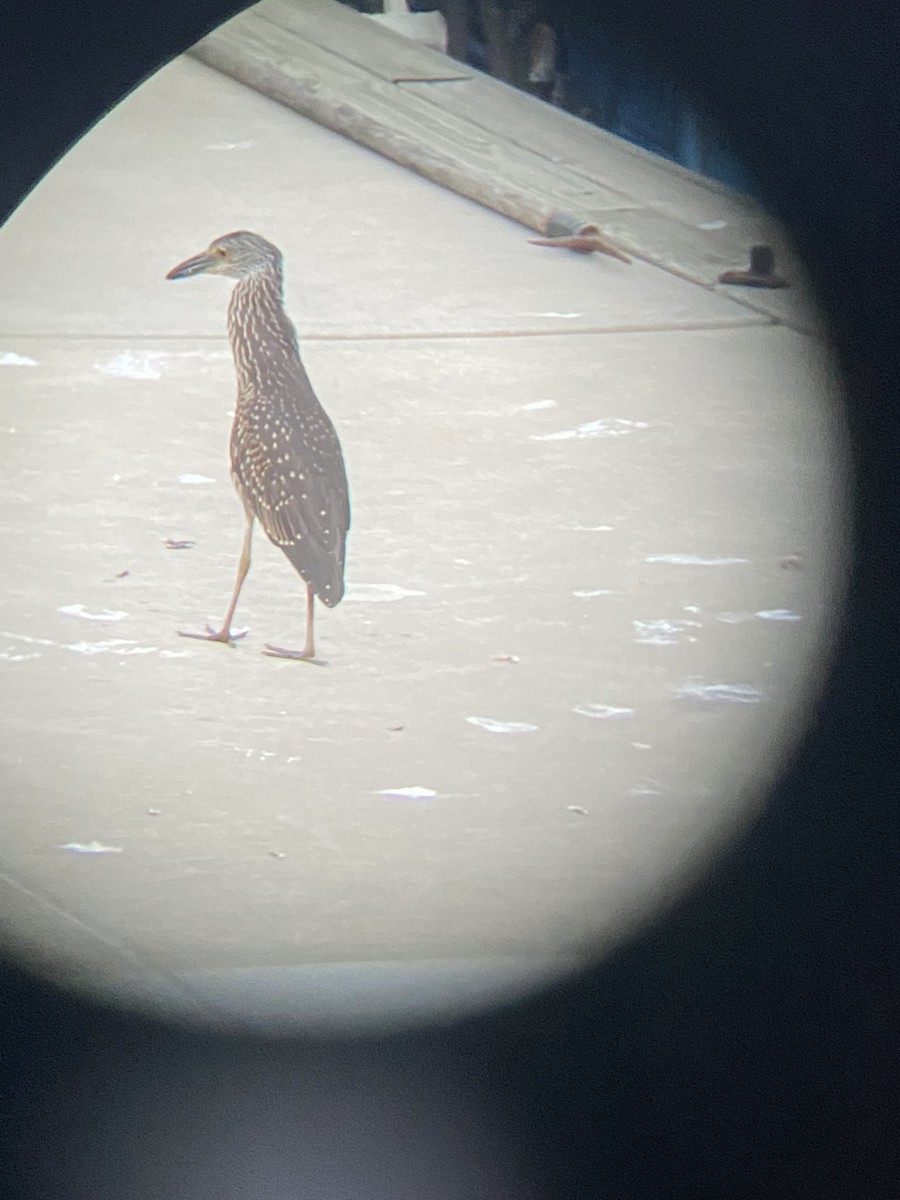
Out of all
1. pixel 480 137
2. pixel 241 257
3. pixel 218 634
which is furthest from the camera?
pixel 480 137

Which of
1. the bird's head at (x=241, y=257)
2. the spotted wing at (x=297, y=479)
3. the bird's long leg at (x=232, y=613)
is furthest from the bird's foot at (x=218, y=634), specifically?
the bird's head at (x=241, y=257)

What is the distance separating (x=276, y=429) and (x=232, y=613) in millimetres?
237

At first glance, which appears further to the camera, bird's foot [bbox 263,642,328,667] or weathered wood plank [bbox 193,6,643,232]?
weathered wood plank [bbox 193,6,643,232]

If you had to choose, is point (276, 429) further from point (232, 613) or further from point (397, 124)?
point (397, 124)

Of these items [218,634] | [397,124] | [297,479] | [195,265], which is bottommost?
[218,634]

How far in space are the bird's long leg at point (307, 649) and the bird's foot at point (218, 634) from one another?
0.04m

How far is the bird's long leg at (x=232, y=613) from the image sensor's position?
1566mm

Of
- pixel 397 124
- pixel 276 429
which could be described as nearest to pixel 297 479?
pixel 276 429

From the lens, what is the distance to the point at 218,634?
1.58 meters

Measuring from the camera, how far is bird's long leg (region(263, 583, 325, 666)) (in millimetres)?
1556

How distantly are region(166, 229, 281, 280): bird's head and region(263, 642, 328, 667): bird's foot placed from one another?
0.44 metres

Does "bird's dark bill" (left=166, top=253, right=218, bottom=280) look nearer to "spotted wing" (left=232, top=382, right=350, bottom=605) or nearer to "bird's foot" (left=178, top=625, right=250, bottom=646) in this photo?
"spotted wing" (left=232, top=382, right=350, bottom=605)

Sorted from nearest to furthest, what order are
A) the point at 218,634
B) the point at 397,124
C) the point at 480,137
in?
the point at 218,634
the point at 480,137
the point at 397,124

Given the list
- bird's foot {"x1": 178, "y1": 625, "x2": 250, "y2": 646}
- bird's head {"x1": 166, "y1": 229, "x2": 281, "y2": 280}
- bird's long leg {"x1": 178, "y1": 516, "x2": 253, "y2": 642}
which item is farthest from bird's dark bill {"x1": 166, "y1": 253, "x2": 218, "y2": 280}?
bird's foot {"x1": 178, "y1": 625, "x2": 250, "y2": 646}
